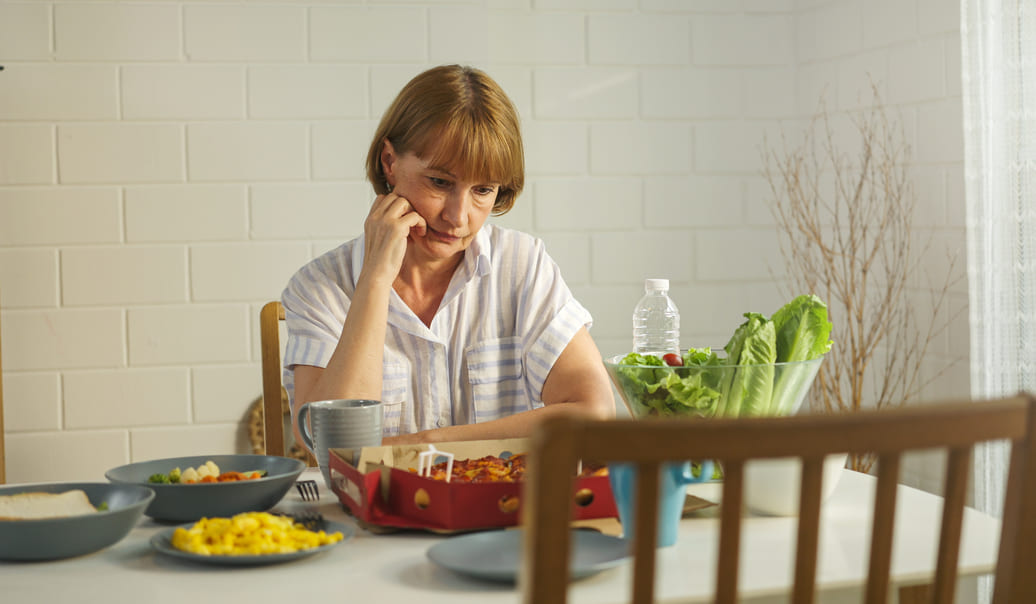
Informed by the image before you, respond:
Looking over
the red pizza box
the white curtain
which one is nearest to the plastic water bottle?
the white curtain

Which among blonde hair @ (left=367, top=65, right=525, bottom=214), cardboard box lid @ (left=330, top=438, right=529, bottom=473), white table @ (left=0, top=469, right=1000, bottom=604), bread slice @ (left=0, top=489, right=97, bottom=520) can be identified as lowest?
white table @ (left=0, top=469, right=1000, bottom=604)

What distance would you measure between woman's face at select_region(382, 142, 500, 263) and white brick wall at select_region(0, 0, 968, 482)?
92 centimetres

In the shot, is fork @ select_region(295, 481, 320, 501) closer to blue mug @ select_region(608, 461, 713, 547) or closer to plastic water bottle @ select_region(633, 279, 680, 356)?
blue mug @ select_region(608, 461, 713, 547)

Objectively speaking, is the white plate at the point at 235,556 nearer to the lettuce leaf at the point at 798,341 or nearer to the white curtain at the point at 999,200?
the lettuce leaf at the point at 798,341

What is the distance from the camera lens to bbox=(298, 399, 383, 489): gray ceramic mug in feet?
4.33

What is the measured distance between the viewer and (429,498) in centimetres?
116

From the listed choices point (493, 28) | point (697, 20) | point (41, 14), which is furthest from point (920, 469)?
point (41, 14)

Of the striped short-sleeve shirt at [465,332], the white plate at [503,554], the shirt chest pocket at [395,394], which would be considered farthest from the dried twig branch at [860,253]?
the white plate at [503,554]

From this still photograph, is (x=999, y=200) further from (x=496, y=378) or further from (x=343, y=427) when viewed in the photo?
(x=343, y=427)

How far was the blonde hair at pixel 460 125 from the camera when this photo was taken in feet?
6.01

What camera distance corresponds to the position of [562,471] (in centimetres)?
64

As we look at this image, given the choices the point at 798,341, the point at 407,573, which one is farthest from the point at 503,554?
the point at 798,341

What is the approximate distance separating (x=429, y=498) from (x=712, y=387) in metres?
0.37

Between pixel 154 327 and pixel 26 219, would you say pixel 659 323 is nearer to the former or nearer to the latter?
pixel 154 327
